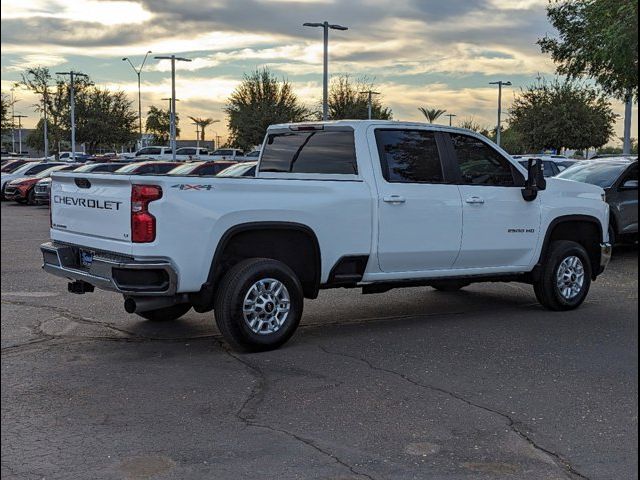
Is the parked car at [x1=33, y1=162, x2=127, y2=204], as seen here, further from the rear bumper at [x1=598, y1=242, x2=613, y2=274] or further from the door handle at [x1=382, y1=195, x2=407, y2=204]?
the door handle at [x1=382, y1=195, x2=407, y2=204]

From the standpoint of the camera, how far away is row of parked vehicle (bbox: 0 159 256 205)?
24.0 m

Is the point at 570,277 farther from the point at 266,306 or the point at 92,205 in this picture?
the point at 92,205

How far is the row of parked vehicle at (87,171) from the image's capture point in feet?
78.8

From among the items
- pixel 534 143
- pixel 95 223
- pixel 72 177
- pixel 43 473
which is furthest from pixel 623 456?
pixel 534 143

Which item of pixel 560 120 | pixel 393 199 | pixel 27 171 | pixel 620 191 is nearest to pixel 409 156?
pixel 393 199

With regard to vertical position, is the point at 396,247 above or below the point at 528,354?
above

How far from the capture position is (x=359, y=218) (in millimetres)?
7246

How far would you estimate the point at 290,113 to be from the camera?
57.9 meters

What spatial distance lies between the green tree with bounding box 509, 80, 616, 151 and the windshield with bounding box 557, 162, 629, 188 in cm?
3945

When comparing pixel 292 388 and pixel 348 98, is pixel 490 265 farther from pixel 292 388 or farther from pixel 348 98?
pixel 348 98

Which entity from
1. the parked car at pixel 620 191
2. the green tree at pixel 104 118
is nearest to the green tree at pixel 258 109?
the green tree at pixel 104 118

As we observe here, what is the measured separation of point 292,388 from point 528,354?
2.24 m

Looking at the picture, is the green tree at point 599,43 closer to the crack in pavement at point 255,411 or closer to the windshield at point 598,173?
the windshield at point 598,173

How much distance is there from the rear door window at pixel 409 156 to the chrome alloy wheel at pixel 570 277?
1895mm
